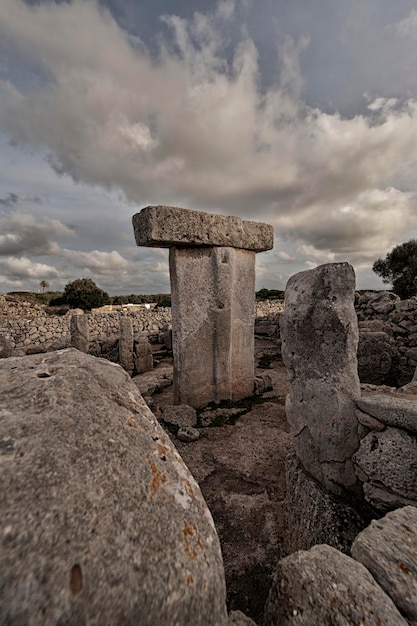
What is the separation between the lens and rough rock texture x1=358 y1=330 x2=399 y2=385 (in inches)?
225

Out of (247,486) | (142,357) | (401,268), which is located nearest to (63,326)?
(142,357)

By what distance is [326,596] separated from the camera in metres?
1.18

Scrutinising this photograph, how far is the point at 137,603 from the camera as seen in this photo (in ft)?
2.69

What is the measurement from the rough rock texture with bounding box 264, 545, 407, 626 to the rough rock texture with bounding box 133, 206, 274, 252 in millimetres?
4419

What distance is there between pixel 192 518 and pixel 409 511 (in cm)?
127

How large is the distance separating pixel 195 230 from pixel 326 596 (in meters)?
4.85

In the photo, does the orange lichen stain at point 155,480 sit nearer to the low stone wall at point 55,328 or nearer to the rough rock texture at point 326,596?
the rough rock texture at point 326,596

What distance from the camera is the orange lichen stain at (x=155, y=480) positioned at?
3.64ft

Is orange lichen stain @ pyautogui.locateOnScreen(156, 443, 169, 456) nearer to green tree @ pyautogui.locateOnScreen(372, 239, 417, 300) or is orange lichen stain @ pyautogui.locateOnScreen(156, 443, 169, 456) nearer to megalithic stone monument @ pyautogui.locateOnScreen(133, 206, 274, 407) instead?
megalithic stone monument @ pyautogui.locateOnScreen(133, 206, 274, 407)

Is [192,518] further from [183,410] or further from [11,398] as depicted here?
[183,410]

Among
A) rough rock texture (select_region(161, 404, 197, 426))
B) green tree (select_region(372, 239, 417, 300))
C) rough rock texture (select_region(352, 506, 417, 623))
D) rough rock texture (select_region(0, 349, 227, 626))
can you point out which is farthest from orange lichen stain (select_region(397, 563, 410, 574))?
green tree (select_region(372, 239, 417, 300))

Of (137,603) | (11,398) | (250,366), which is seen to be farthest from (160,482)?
(250,366)

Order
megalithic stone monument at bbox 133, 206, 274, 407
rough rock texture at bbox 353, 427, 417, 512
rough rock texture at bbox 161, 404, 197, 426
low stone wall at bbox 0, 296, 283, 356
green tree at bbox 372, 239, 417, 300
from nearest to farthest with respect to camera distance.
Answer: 1. rough rock texture at bbox 353, 427, 417, 512
2. rough rock texture at bbox 161, 404, 197, 426
3. megalithic stone monument at bbox 133, 206, 274, 407
4. low stone wall at bbox 0, 296, 283, 356
5. green tree at bbox 372, 239, 417, 300

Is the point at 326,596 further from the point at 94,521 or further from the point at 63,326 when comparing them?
the point at 63,326
